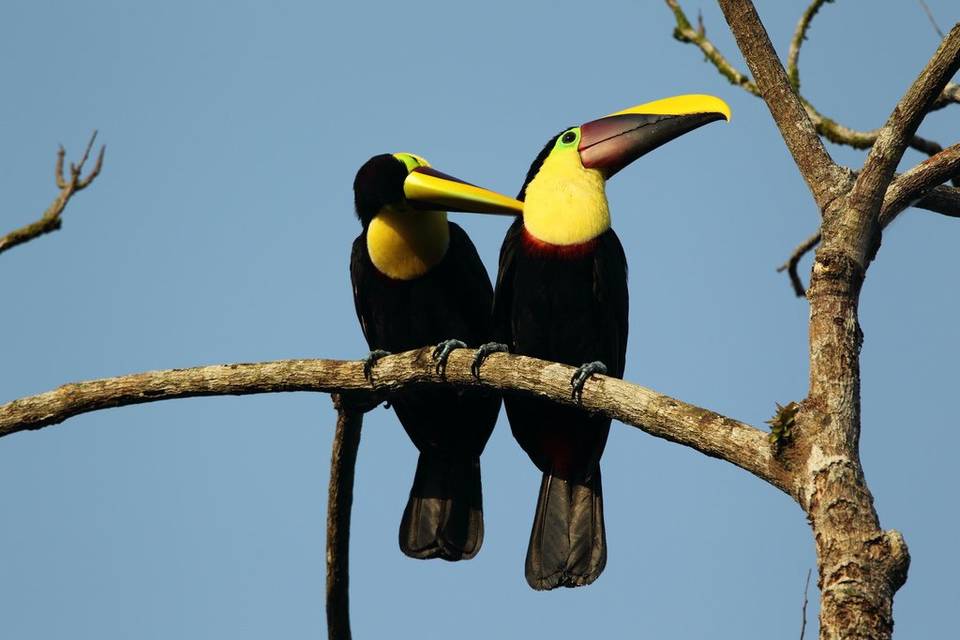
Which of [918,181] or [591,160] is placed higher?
[591,160]

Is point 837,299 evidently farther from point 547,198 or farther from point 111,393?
point 111,393

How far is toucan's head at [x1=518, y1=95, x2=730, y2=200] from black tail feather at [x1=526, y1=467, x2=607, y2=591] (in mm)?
1899

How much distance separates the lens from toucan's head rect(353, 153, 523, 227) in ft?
23.3

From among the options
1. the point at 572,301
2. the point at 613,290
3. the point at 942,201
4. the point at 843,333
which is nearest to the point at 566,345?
the point at 572,301

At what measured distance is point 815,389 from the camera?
4.64 m

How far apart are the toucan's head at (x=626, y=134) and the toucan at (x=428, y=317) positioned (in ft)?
2.16

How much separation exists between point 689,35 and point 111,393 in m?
4.47

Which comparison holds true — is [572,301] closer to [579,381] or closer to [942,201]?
[579,381]

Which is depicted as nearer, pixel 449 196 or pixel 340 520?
pixel 340 520

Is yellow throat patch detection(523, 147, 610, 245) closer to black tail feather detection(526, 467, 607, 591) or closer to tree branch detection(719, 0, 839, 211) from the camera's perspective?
black tail feather detection(526, 467, 607, 591)

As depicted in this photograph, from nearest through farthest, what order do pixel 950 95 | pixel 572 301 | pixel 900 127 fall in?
pixel 900 127 → pixel 950 95 → pixel 572 301

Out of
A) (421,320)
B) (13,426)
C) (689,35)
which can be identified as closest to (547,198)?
(421,320)

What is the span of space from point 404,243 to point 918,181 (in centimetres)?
322

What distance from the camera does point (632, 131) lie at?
7324 mm
